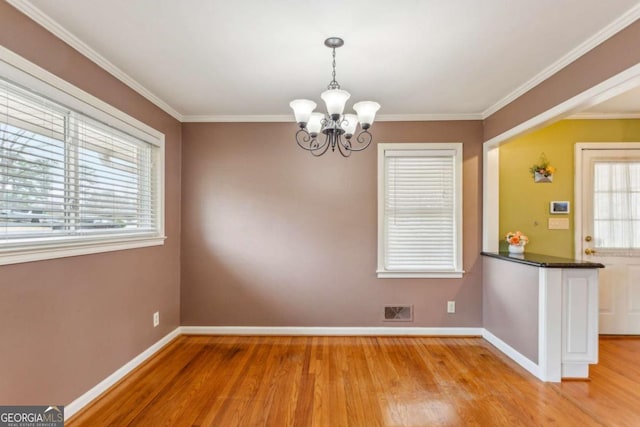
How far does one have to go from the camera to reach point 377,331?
3705 millimetres

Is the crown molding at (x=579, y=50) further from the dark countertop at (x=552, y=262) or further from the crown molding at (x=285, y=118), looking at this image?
the dark countertop at (x=552, y=262)

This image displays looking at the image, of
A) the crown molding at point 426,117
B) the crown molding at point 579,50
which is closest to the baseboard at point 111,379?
the crown molding at point 426,117

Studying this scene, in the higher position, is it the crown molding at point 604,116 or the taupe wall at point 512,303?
the crown molding at point 604,116

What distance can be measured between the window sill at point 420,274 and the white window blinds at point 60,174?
2544mm

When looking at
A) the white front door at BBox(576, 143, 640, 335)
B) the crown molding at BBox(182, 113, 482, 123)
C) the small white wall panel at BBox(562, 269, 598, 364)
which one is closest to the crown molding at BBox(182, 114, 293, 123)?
the crown molding at BBox(182, 113, 482, 123)

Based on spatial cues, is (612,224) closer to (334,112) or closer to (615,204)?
(615,204)

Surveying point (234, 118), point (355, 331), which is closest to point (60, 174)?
point (234, 118)

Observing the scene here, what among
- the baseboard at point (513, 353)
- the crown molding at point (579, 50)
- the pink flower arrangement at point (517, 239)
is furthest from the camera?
the pink flower arrangement at point (517, 239)

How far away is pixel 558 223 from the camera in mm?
3715

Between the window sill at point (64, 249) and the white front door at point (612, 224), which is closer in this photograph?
the window sill at point (64, 249)

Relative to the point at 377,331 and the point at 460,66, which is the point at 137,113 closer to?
the point at 460,66

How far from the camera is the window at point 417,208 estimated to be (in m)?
3.70

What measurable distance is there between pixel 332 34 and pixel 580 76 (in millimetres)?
1758

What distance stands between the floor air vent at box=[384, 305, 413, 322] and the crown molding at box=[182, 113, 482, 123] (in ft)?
6.96
